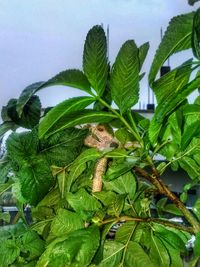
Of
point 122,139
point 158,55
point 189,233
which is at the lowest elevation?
point 189,233

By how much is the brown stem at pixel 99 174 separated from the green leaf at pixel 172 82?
0.14m

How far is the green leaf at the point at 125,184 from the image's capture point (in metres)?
0.52

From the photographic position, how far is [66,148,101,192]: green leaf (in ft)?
1.61

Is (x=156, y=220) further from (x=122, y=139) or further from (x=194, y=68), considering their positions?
(x=194, y=68)

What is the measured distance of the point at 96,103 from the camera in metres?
0.50

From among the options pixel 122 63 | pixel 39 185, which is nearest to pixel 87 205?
pixel 39 185

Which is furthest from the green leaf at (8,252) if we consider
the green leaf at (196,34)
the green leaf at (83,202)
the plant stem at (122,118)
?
the green leaf at (196,34)

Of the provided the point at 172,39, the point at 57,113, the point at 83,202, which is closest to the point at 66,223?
the point at 83,202

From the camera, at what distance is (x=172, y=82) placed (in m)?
0.39

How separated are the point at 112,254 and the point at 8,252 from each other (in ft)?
0.45

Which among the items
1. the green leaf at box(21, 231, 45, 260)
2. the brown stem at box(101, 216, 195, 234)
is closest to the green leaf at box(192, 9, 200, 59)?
the brown stem at box(101, 216, 195, 234)

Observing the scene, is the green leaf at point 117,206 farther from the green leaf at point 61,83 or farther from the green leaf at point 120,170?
the green leaf at point 61,83

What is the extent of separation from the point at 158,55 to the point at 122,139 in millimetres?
152

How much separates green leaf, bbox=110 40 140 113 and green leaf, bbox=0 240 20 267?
24 centimetres
